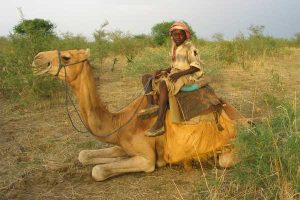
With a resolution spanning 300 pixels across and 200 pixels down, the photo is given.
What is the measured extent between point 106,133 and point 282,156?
224 centimetres

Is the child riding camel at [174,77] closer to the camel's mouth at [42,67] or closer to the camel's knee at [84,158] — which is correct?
the camel's knee at [84,158]

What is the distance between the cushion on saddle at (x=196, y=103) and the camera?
5.47 meters

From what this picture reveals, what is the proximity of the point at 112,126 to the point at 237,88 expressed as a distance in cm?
627

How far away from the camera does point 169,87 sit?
18.1ft

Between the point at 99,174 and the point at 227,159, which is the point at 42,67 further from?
the point at 227,159

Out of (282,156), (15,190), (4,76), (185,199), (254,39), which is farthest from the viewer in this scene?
→ (254,39)

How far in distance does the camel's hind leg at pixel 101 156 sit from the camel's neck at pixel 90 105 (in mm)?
404

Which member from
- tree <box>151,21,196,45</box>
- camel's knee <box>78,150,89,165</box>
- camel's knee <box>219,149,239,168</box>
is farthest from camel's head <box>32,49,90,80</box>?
tree <box>151,21,196,45</box>

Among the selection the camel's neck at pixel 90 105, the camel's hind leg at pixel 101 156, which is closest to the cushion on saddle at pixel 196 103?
the camel's neck at pixel 90 105

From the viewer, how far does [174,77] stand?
5543mm

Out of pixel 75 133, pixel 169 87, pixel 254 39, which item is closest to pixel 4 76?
pixel 75 133

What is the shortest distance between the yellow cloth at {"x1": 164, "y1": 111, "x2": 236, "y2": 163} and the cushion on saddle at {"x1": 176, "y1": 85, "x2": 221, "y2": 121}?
125 millimetres

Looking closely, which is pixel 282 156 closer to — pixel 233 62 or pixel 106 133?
pixel 106 133

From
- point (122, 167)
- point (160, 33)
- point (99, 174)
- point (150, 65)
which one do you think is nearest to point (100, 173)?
point (99, 174)
